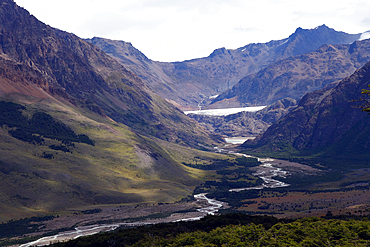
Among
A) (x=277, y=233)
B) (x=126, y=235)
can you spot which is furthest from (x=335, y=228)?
(x=126, y=235)

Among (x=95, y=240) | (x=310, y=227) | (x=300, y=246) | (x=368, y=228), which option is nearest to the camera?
(x=300, y=246)

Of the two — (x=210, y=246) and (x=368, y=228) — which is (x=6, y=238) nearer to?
(x=210, y=246)

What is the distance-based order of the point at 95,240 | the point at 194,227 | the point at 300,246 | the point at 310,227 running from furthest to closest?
the point at 194,227 → the point at 95,240 → the point at 310,227 → the point at 300,246

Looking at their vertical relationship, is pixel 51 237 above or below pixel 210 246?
below

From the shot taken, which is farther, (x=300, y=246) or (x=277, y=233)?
(x=277, y=233)

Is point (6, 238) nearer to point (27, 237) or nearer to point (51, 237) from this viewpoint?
point (27, 237)

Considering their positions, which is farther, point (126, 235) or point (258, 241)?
point (126, 235)

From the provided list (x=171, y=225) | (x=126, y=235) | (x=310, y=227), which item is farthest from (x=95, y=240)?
(x=310, y=227)

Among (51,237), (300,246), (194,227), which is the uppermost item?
(300,246)

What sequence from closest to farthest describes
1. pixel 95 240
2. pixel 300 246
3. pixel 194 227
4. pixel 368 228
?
pixel 300 246 → pixel 368 228 → pixel 95 240 → pixel 194 227
